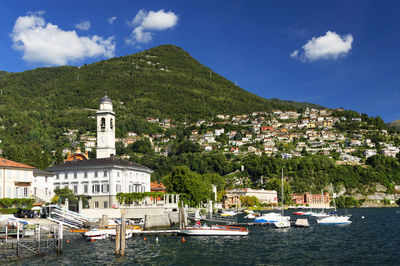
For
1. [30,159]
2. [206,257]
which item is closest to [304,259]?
[206,257]

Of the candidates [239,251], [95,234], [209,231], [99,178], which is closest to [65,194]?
[99,178]

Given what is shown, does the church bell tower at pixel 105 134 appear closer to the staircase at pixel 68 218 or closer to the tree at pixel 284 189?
the staircase at pixel 68 218

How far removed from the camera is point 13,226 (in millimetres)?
44344

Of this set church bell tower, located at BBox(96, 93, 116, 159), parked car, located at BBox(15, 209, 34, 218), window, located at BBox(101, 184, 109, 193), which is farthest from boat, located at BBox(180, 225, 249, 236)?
church bell tower, located at BBox(96, 93, 116, 159)

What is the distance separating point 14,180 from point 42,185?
8.07 metres

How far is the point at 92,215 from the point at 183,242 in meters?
17.3

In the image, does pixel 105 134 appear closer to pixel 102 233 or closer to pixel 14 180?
pixel 14 180

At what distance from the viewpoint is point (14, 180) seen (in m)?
58.9

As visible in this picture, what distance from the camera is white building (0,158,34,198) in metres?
57.2

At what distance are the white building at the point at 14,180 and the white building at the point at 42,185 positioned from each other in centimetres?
306

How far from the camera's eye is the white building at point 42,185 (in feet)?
214

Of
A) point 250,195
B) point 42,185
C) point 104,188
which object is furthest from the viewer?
point 250,195

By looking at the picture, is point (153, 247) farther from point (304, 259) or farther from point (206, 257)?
point (304, 259)

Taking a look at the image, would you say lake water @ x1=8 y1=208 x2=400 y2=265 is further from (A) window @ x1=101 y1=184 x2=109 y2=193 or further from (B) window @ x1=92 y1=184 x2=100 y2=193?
(B) window @ x1=92 y1=184 x2=100 y2=193
